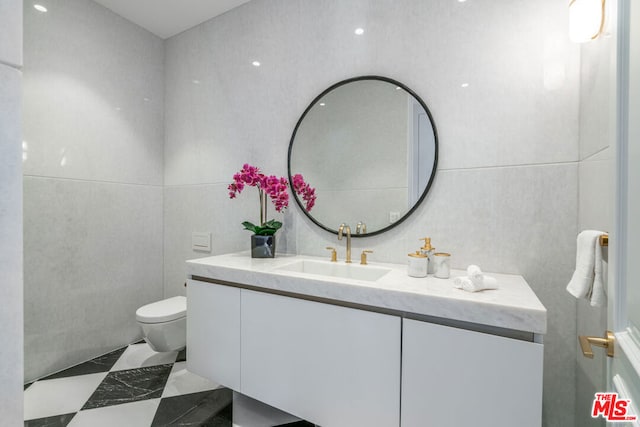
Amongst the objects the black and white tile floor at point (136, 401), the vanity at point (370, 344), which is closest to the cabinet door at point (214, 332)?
the vanity at point (370, 344)

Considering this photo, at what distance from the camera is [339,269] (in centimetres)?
169

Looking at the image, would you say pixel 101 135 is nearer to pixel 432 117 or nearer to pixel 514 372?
pixel 432 117

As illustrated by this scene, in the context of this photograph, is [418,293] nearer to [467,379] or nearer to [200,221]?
[467,379]

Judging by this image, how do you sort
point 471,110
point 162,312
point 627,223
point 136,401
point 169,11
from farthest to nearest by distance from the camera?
point 169,11 < point 162,312 < point 136,401 < point 471,110 < point 627,223

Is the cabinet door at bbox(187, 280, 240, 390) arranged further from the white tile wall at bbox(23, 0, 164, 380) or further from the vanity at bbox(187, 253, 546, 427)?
the white tile wall at bbox(23, 0, 164, 380)

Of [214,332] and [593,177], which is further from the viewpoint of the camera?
[214,332]

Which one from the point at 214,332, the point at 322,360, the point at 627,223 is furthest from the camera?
the point at 214,332

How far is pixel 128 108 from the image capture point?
240cm

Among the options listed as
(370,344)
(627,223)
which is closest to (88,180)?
(370,344)

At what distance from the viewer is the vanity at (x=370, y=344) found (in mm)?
994

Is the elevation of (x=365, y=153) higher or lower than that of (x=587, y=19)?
lower

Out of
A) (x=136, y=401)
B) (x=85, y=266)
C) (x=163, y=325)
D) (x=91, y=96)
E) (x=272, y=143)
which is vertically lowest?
(x=136, y=401)

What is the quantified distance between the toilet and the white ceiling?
210 centimetres

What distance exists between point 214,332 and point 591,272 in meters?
1.55
